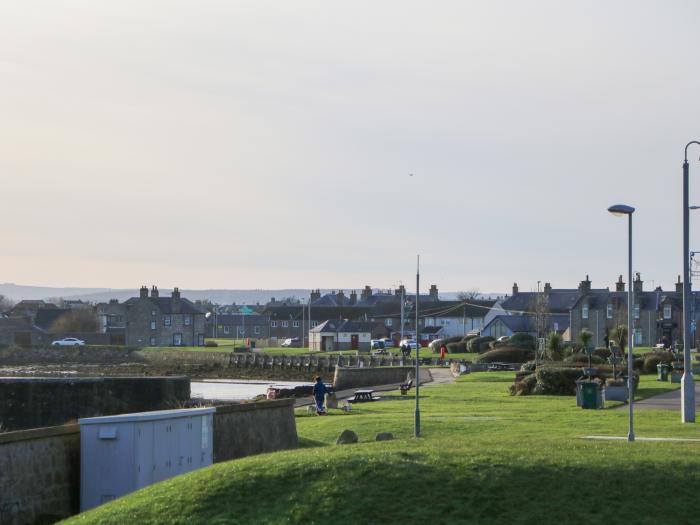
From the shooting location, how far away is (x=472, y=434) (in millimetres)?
33312

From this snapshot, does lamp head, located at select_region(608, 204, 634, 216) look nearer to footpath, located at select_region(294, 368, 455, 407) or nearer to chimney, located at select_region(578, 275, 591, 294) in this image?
footpath, located at select_region(294, 368, 455, 407)

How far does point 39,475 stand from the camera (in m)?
21.9

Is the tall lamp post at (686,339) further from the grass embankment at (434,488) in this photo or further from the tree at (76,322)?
the tree at (76,322)

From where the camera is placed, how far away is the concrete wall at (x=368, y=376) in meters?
78.6

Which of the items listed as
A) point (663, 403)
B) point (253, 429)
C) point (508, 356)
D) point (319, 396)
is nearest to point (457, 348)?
point (508, 356)

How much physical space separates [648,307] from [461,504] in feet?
384

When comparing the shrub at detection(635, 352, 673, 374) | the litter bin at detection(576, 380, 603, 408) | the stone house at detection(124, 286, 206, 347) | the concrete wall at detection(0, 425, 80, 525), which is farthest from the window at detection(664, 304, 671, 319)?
the concrete wall at detection(0, 425, 80, 525)

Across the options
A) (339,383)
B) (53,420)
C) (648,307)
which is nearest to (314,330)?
(648,307)

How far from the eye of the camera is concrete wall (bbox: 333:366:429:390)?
7856cm

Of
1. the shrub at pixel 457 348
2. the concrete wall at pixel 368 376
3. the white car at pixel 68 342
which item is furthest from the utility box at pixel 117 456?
the white car at pixel 68 342

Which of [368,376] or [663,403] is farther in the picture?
[368,376]

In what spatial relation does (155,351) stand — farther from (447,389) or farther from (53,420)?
(53,420)

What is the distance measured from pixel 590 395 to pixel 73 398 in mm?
20179

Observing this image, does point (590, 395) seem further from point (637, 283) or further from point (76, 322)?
point (76, 322)
